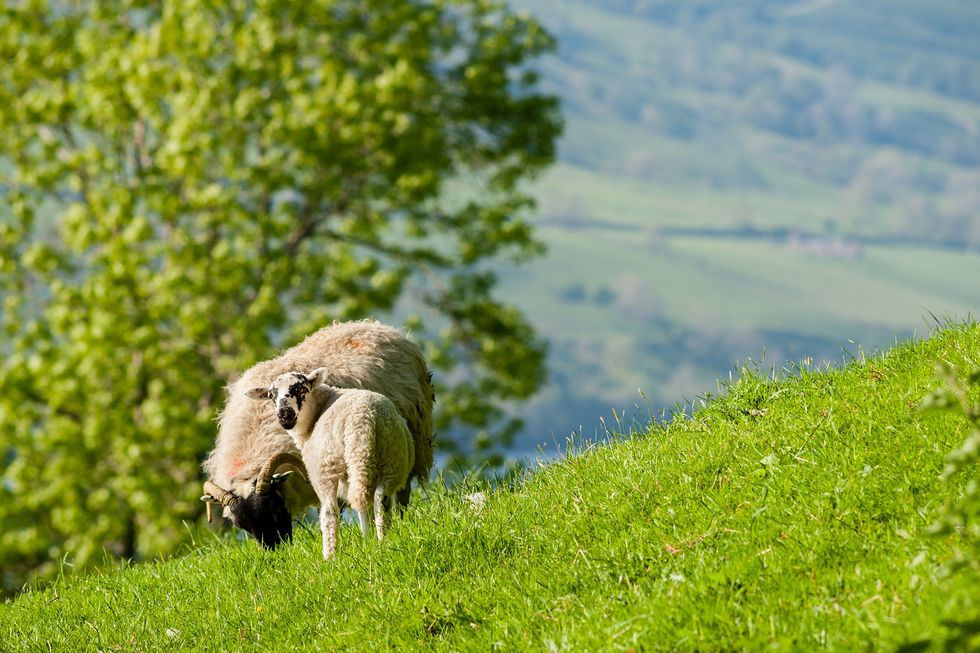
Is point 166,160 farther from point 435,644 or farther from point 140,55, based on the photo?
point 435,644

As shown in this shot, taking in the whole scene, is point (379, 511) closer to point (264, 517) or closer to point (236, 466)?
point (264, 517)

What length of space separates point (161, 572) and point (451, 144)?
19.1 metres

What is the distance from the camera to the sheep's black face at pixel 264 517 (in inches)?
305

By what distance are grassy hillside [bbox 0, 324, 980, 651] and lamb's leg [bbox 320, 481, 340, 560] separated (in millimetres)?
132

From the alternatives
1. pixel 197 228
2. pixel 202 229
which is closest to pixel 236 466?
pixel 202 229

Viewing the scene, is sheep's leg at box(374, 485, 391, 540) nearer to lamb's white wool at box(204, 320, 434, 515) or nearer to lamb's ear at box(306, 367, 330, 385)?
lamb's ear at box(306, 367, 330, 385)

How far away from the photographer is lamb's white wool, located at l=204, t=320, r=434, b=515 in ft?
27.3

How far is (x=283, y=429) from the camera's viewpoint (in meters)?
8.39

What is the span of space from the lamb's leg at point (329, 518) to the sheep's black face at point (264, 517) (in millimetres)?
853

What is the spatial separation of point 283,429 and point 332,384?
0.62 m

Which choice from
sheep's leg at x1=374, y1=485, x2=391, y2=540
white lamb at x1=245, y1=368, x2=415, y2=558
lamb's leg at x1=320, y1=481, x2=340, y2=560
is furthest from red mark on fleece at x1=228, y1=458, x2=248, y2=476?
sheep's leg at x1=374, y1=485, x2=391, y2=540

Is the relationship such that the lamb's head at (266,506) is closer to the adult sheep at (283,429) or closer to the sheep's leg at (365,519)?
the adult sheep at (283,429)

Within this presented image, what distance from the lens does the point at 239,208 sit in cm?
2053

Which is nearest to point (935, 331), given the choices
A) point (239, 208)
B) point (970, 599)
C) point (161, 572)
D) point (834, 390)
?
point (834, 390)
